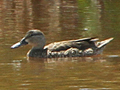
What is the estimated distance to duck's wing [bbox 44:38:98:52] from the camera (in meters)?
13.8

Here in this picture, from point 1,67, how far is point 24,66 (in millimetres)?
506

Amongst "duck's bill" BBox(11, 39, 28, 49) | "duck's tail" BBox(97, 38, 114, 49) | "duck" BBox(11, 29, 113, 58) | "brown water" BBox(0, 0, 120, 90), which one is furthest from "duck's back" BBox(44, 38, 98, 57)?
"duck's bill" BBox(11, 39, 28, 49)

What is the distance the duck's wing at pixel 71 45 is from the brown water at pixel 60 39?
39cm

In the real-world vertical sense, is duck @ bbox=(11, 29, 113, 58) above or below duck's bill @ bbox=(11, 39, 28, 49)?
below

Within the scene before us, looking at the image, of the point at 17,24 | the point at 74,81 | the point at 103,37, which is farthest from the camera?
the point at 17,24

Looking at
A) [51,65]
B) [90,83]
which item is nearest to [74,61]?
[51,65]

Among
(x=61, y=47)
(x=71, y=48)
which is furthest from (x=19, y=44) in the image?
(x=71, y=48)

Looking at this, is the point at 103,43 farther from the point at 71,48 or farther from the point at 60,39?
the point at 60,39

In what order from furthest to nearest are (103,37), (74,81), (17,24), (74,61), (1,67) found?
(17,24) < (103,37) < (74,61) < (1,67) < (74,81)

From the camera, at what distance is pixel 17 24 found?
57.8 ft

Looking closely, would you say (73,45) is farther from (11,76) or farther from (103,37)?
(11,76)

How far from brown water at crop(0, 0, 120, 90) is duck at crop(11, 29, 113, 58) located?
0.69 feet

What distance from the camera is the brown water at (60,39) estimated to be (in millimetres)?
10672

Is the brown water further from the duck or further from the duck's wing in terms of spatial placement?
the duck's wing
